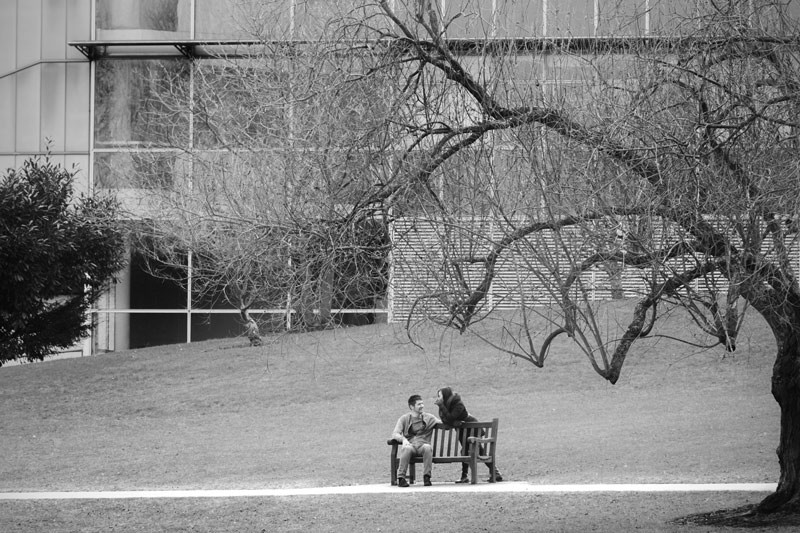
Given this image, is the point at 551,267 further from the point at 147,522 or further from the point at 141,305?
the point at 141,305

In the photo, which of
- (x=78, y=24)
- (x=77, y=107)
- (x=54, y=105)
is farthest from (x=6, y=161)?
(x=78, y=24)

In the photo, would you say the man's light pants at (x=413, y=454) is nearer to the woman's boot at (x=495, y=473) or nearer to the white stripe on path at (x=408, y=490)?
the white stripe on path at (x=408, y=490)

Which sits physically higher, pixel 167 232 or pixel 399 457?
pixel 167 232

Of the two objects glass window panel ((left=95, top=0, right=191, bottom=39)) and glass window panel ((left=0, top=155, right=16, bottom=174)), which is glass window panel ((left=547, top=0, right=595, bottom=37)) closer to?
glass window panel ((left=95, top=0, right=191, bottom=39))

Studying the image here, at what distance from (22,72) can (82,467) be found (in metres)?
14.8

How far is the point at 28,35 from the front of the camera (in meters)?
29.0

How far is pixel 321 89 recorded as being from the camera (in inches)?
350

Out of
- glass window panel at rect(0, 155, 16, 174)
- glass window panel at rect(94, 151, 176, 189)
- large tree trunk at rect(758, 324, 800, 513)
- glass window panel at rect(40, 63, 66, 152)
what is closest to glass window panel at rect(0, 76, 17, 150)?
glass window panel at rect(0, 155, 16, 174)

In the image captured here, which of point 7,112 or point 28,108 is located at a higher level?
point 28,108

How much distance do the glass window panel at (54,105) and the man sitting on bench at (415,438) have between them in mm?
17517

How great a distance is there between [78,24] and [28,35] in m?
1.30

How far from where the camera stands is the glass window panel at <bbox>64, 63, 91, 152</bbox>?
94.5 ft

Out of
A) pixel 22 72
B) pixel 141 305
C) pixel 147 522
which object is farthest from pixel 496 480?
pixel 22 72

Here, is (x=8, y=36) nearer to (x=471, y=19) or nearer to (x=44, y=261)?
(x=44, y=261)
